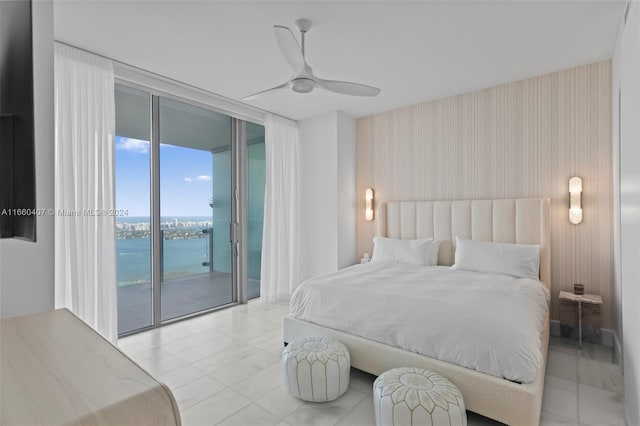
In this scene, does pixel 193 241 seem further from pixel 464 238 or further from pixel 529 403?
pixel 529 403

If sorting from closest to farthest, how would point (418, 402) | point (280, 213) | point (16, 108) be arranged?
point (16, 108), point (418, 402), point (280, 213)

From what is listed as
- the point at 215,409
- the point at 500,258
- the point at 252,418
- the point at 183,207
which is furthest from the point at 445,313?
the point at 183,207

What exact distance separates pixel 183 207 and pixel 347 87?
248 cm

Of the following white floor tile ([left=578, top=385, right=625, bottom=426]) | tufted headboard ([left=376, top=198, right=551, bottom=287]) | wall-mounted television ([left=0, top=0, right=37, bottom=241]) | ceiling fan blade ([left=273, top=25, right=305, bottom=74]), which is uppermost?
ceiling fan blade ([left=273, top=25, right=305, bottom=74])

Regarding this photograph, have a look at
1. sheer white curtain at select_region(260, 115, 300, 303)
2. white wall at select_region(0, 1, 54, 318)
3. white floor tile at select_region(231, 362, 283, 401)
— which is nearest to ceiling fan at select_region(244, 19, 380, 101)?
white wall at select_region(0, 1, 54, 318)

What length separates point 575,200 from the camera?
3.19 metres

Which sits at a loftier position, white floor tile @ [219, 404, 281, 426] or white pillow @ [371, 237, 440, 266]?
white pillow @ [371, 237, 440, 266]

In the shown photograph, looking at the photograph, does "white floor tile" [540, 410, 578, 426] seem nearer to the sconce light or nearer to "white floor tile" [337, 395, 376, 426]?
"white floor tile" [337, 395, 376, 426]

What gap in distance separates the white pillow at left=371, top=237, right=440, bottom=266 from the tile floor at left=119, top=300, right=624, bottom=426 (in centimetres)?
143

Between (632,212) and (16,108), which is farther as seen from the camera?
(632,212)

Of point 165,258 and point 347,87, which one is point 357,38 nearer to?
point 347,87

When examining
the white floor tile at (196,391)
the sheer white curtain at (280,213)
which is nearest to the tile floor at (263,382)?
the white floor tile at (196,391)

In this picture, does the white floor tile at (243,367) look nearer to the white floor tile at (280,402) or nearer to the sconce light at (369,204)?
the white floor tile at (280,402)

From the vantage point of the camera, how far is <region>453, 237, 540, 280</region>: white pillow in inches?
122
